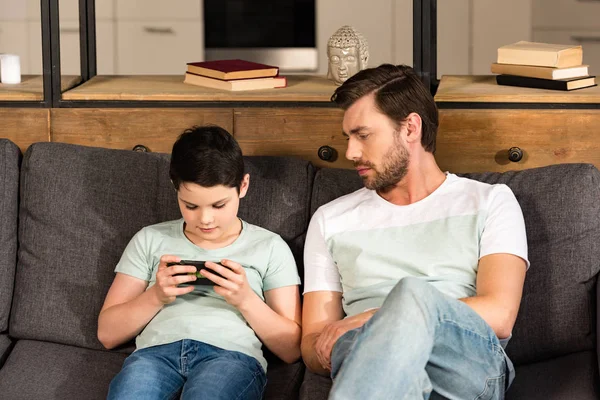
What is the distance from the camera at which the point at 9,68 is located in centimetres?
286

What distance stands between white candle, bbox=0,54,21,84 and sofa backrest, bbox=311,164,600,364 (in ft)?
4.82

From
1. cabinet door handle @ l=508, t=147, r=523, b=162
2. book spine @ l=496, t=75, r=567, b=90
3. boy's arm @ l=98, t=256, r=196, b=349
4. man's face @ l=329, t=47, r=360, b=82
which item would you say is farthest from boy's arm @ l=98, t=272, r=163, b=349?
book spine @ l=496, t=75, r=567, b=90

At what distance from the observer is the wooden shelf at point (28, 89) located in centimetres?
269

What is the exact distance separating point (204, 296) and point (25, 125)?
801mm

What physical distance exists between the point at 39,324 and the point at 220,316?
19.6 inches

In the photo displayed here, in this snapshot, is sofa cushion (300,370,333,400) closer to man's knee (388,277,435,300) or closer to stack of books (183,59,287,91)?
man's knee (388,277,435,300)

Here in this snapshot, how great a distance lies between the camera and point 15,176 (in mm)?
2559

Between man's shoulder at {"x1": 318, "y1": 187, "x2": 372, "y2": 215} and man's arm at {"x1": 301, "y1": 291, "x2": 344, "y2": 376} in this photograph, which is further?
man's shoulder at {"x1": 318, "y1": 187, "x2": 372, "y2": 215}

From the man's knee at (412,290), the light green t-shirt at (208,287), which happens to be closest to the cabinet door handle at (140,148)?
the light green t-shirt at (208,287)

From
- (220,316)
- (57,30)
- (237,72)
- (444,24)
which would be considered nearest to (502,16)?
(444,24)

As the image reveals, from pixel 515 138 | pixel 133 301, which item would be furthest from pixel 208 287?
pixel 515 138

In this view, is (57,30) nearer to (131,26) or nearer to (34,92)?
(34,92)

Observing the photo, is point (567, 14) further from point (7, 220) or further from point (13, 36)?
point (7, 220)

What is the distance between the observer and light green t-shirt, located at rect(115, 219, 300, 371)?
2.18 m
